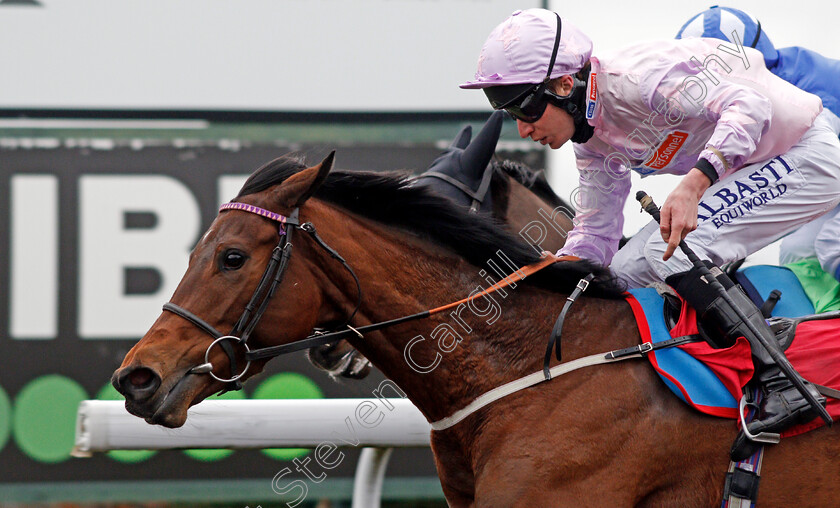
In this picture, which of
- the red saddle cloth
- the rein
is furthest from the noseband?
the red saddle cloth

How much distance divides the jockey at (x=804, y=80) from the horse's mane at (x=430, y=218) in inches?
24.9

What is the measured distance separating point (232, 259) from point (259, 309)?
15 centimetres

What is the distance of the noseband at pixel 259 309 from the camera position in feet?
7.20

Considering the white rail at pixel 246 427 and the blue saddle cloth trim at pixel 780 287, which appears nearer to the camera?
the blue saddle cloth trim at pixel 780 287

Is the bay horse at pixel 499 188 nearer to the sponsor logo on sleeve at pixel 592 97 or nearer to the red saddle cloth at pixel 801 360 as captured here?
the sponsor logo on sleeve at pixel 592 97

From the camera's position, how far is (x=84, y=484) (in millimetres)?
4750

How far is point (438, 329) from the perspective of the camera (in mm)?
2363

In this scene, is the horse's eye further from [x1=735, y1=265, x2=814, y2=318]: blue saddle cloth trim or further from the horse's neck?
[x1=735, y1=265, x2=814, y2=318]: blue saddle cloth trim

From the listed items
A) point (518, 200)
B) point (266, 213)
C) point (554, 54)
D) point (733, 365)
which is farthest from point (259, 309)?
point (518, 200)

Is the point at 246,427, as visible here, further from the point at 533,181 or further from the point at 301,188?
the point at 533,181

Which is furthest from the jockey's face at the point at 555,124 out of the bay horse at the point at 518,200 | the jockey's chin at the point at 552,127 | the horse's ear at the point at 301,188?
the bay horse at the point at 518,200

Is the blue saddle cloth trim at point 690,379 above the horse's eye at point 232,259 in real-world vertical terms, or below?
below

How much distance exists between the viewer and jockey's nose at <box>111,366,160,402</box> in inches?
82.9

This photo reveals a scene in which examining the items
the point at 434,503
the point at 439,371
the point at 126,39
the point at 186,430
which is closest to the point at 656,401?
the point at 439,371
